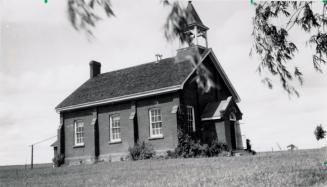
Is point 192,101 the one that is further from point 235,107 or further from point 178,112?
point 235,107

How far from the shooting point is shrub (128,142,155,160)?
80.1 feet

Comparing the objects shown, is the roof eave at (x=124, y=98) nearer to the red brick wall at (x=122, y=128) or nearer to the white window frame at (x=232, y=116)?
the red brick wall at (x=122, y=128)

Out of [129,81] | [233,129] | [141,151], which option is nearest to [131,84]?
[129,81]

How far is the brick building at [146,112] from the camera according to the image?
2439 centimetres

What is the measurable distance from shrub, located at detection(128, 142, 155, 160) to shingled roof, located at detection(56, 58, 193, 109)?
383 cm

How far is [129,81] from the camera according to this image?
93.2ft

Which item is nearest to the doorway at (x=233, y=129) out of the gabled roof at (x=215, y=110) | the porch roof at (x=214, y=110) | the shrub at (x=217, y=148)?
the gabled roof at (x=215, y=110)

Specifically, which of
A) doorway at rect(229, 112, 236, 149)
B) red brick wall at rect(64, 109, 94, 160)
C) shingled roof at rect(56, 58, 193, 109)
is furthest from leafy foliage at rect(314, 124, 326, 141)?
red brick wall at rect(64, 109, 94, 160)

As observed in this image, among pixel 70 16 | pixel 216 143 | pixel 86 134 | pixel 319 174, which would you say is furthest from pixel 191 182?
pixel 86 134

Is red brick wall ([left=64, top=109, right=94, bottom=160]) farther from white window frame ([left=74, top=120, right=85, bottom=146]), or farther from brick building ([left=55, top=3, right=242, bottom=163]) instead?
white window frame ([left=74, top=120, right=85, bottom=146])

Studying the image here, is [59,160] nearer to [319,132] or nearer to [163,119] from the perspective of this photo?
[163,119]

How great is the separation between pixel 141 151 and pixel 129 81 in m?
6.25

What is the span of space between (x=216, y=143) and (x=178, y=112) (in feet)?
11.1

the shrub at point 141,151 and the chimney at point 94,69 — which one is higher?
the chimney at point 94,69
